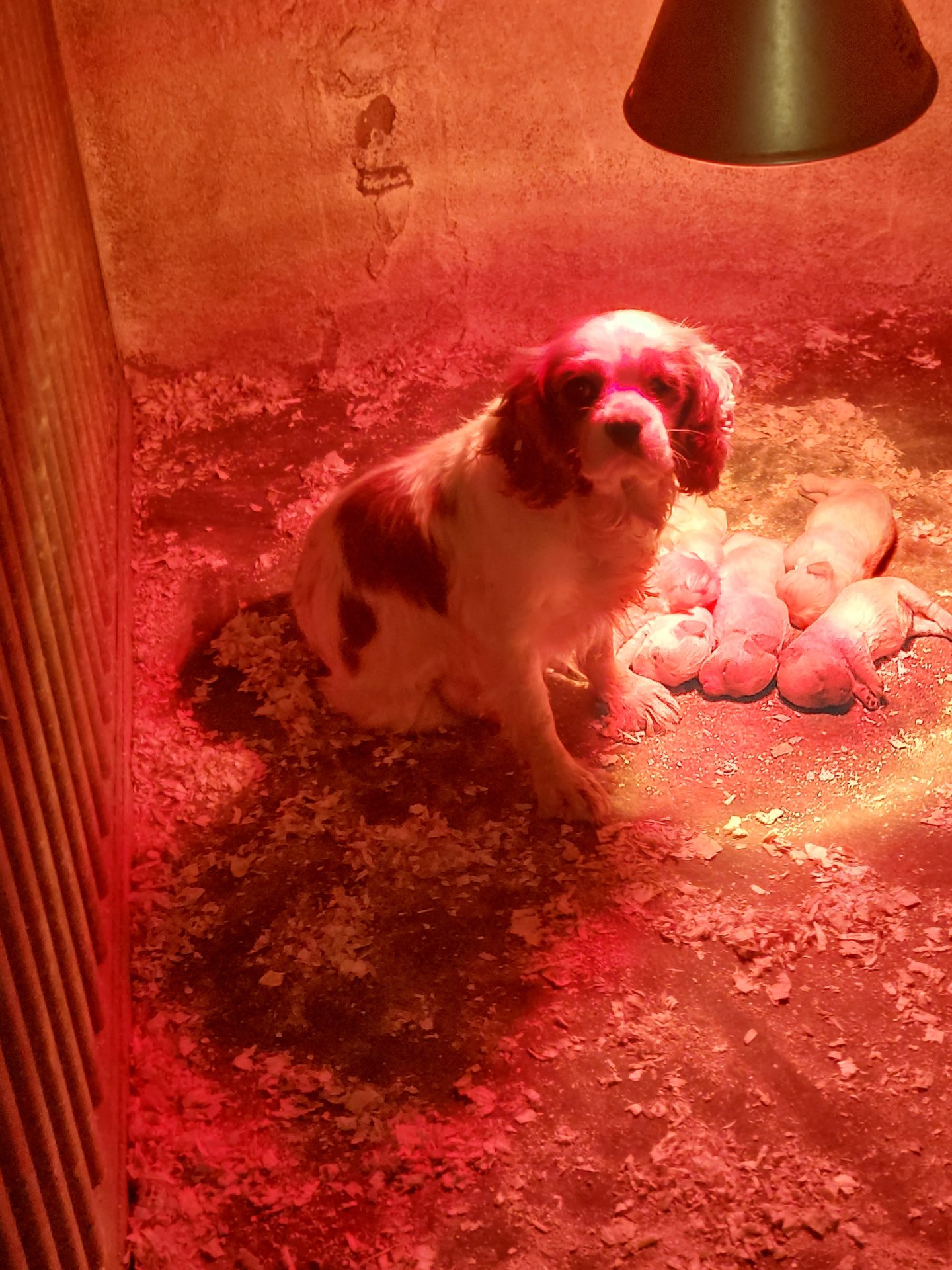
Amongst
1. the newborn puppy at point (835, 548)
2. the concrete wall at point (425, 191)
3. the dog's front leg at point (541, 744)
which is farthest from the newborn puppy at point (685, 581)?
the concrete wall at point (425, 191)

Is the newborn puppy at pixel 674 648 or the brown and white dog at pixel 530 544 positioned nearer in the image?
the brown and white dog at pixel 530 544

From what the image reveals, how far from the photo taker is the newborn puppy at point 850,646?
3.29 meters

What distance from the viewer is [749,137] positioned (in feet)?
4.80

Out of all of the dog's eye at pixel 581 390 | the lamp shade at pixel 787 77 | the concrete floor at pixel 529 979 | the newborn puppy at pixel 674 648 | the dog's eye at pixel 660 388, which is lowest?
the concrete floor at pixel 529 979

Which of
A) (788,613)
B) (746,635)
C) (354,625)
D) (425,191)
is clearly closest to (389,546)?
(354,625)

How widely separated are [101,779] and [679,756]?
1.53 m

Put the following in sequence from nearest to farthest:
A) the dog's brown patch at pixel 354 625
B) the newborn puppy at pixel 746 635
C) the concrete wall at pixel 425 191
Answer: the dog's brown patch at pixel 354 625, the newborn puppy at pixel 746 635, the concrete wall at pixel 425 191

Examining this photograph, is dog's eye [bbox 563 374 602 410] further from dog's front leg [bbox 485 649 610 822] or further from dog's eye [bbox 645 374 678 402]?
dog's front leg [bbox 485 649 610 822]

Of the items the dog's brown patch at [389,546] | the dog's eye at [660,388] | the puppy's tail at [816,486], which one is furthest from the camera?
the puppy's tail at [816,486]

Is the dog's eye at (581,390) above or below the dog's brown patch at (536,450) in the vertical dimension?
above

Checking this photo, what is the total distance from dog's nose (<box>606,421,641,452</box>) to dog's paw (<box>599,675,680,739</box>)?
1.06 m

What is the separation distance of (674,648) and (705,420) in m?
0.82

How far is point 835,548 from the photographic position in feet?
11.7

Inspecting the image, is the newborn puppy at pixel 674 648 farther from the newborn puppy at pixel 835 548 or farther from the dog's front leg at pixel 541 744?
the dog's front leg at pixel 541 744
